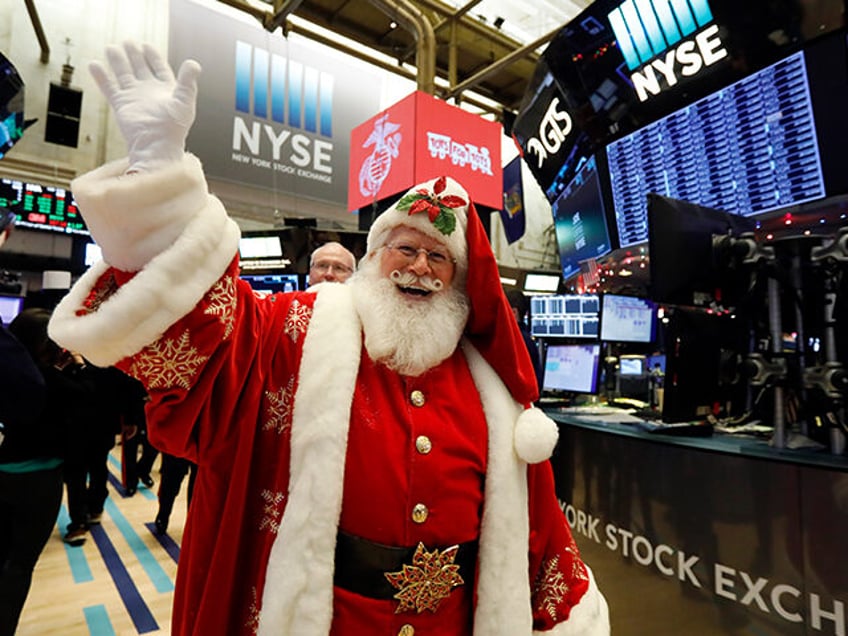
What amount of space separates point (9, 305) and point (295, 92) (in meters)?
4.31

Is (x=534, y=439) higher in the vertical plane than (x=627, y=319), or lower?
lower

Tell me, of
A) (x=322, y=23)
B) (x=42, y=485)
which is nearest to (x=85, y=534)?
(x=42, y=485)

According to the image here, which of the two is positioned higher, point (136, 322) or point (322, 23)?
point (322, 23)

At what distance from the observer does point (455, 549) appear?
1162 millimetres

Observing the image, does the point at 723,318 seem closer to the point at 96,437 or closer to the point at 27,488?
the point at 27,488

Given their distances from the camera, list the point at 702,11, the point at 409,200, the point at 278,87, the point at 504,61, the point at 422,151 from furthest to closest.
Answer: the point at 278,87
the point at 504,61
the point at 422,151
the point at 702,11
the point at 409,200

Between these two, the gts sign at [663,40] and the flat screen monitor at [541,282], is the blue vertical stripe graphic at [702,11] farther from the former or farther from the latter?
the flat screen monitor at [541,282]

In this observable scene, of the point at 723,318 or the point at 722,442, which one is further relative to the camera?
the point at 723,318

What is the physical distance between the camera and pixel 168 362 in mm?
915

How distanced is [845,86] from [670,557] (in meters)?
2.37

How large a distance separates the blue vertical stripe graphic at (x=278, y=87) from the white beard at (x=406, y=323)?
6.29 m

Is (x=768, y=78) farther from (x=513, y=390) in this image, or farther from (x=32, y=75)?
(x=32, y=75)

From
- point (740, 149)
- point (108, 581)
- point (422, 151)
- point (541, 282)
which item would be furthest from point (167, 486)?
point (541, 282)

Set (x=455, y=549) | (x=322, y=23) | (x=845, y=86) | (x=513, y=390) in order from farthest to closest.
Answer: (x=322, y=23) → (x=845, y=86) → (x=513, y=390) → (x=455, y=549)
